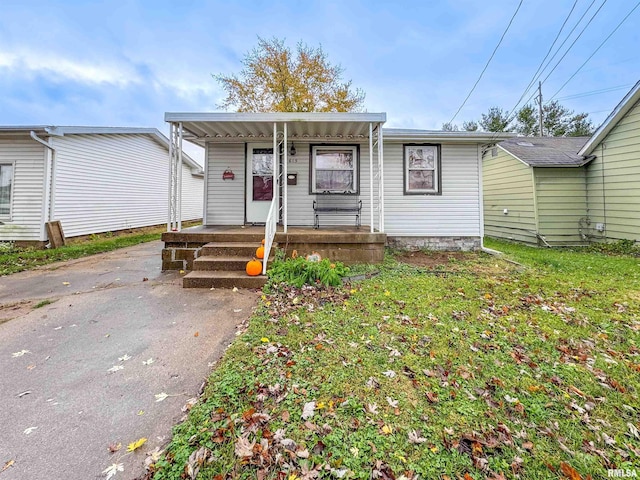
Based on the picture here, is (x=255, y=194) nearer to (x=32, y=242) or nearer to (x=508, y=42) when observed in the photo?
(x=32, y=242)

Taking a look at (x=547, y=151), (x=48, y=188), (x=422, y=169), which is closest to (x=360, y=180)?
(x=422, y=169)

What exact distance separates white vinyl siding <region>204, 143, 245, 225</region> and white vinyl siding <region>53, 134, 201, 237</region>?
484 cm

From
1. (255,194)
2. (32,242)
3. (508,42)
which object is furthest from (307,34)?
(32,242)

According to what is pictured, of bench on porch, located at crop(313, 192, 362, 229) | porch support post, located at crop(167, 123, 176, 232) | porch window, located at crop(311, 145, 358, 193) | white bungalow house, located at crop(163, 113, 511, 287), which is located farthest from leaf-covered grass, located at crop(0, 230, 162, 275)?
porch window, located at crop(311, 145, 358, 193)

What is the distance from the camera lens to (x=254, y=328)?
9.81ft

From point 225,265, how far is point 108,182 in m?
8.45

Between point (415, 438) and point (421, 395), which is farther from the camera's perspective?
point (421, 395)

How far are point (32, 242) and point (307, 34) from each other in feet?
50.2

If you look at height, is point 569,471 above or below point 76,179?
below

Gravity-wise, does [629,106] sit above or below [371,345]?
above

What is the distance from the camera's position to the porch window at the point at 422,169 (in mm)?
7484

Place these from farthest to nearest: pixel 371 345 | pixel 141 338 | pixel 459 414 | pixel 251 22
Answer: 1. pixel 251 22
2. pixel 141 338
3. pixel 371 345
4. pixel 459 414

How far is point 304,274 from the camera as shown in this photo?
4605 millimetres

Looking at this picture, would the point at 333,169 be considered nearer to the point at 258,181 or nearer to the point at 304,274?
the point at 258,181
